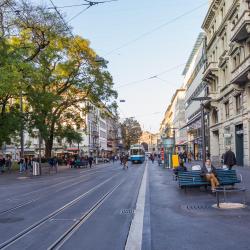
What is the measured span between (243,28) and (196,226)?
25.8m

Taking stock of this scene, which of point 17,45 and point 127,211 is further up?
point 17,45

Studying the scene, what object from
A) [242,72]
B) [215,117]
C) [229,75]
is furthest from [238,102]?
[215,117]

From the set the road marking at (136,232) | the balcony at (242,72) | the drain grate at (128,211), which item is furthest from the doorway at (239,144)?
the drain grate at (128,211)

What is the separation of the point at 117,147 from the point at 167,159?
11228 cm

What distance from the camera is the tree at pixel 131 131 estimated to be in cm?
14938

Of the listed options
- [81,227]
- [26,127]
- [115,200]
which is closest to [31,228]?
[81,227]

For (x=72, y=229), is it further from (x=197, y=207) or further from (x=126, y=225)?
(x=197, y=207)

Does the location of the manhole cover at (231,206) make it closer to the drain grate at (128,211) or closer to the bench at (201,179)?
the drain grate at (128,211)

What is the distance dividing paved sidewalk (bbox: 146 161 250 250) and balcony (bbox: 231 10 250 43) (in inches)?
785

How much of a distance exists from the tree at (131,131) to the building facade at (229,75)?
9409cm

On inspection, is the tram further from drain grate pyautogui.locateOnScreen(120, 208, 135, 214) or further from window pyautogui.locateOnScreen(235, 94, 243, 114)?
drain grate pyautogui.locateOnScreen(120, 208, 135, 214)

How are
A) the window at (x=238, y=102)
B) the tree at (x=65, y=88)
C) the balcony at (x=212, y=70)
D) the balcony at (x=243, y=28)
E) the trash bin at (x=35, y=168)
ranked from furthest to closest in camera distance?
the balcony at (x=212, y=70)
the tree at (x=65, y=88)
the trash bin at (x=35, y=168)
the window at (x=238, y=102)
the balcony at (x=243, y=28)

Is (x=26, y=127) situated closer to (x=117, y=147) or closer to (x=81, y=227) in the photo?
(x=81, y=227)

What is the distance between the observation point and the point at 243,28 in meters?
32.8
